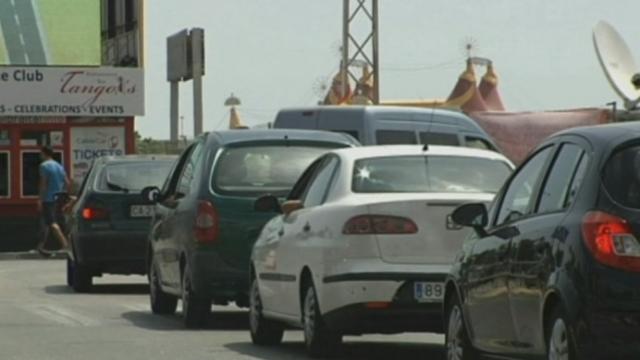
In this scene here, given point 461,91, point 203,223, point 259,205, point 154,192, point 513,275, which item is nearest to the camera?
point 513,275

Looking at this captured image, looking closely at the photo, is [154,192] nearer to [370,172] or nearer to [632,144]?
[370,172]

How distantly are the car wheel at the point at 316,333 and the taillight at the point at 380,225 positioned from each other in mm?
635

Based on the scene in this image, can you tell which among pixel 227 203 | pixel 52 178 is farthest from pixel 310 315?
pixel 52 178

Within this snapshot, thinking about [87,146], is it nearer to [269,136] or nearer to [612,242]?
[269,136]

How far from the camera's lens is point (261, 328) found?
1421cm

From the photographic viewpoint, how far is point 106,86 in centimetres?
3909

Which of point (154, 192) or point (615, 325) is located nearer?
point (615, 325)

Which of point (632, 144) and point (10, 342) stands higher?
point (632, 144)

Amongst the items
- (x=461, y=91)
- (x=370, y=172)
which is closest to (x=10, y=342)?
(x=370, y=172)

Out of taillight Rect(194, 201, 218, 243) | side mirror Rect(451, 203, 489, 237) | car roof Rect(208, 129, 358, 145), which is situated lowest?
taillight Rect(194, 201, 218, 243)

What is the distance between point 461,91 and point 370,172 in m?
55.1

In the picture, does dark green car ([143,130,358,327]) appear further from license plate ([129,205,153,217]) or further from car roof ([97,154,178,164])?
car roof ([97,154,178,164])

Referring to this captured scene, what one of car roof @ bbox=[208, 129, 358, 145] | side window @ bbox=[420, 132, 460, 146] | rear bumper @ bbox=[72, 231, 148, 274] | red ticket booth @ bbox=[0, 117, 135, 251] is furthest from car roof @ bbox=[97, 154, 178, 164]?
red ticket booth @ bbox=[0, 117, 135, 251]

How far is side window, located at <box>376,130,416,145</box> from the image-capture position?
84.0 feet
